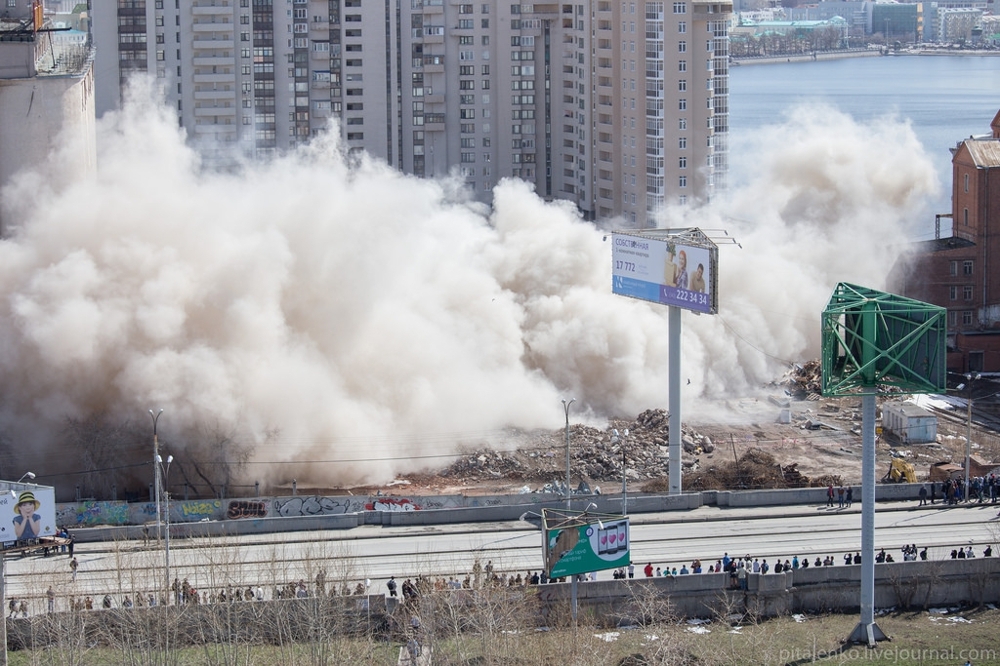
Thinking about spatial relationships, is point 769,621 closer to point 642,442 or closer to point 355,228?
point 642,442

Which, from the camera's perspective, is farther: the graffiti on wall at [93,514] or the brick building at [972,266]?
the brick building at [972,266]

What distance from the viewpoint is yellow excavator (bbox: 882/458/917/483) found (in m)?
48.5

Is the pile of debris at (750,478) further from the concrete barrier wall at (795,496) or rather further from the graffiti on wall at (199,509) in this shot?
the graffiti on wall at (199,509)

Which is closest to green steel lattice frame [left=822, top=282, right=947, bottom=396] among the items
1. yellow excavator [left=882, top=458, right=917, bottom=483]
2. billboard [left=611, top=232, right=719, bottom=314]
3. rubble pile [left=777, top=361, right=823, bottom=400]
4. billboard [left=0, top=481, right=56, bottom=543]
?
billboard [left=611, top=232, right=719, bottom=314]

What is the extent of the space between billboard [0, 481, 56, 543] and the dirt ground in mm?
14774

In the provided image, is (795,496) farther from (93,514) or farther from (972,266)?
(972,266)

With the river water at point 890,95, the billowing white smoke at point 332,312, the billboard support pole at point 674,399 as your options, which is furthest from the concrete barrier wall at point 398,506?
the river water at point 890,95

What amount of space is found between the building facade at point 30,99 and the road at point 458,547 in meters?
15.2

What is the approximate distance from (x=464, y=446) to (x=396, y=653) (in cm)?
1502

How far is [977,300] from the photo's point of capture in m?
66.3

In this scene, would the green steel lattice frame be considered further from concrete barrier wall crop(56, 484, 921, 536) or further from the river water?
the river water

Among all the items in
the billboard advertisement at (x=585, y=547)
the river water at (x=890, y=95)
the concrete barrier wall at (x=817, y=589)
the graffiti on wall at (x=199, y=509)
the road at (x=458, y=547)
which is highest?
the river water at (x=890, y=95)

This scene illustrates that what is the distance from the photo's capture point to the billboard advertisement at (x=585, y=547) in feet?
115

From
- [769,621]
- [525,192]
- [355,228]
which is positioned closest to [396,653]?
[769,621]
